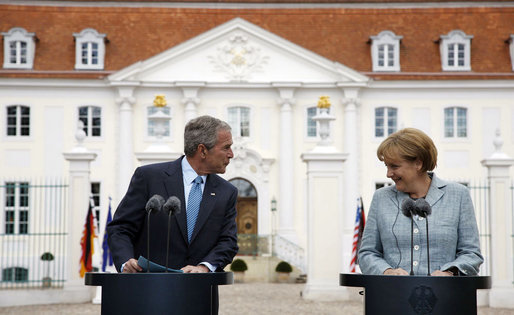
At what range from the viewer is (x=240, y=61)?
103ft

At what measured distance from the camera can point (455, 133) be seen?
31.7 metres

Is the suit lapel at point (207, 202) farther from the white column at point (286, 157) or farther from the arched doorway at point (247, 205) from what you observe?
the arched doorway at point (247, 205)

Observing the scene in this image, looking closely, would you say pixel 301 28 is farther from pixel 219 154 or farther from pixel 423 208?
pixel 423 208

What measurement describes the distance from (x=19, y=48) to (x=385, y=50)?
1365 centimetres

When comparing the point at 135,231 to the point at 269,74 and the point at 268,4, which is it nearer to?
the point at 269,74

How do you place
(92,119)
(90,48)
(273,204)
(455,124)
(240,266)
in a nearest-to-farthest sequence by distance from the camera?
(240,266)
(273,204)
(92,119)
(455,124)
(90,48)

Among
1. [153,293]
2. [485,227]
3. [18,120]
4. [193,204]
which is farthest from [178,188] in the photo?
[18,120]

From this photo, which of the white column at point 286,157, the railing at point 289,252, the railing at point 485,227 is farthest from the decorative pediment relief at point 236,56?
the railing at point 485,227

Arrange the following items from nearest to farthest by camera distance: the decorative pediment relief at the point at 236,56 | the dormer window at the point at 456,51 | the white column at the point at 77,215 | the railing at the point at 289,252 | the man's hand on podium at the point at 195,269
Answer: the man's hand on podium at the point at 195,269 < the white column at the point at 77,215 < the railing at the point at 289,252 < the decorative pediment relief at the point at 236,56 < the dormer window at the point at 456,51

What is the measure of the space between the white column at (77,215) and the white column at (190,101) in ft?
49.3

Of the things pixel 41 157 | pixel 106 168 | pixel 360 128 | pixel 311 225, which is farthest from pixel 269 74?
pixel 311 225

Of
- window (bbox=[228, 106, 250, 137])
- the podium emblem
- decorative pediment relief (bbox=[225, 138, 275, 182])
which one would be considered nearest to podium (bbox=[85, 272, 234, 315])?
the podium emblem

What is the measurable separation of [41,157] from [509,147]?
669 inches

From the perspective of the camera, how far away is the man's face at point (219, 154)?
462 cm
